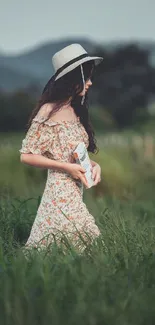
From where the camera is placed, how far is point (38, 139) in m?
4.38

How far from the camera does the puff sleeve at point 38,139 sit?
4367 millimetres

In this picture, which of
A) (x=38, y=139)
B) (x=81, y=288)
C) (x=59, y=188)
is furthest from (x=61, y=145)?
(x=81, y=288)

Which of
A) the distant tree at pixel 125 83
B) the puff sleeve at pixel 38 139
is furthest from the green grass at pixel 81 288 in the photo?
the distant tree at pixel 125 83

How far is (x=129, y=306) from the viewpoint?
3.09m

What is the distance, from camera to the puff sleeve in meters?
4.37

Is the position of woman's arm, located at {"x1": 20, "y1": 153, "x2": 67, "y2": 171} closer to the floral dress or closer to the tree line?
the floral dress

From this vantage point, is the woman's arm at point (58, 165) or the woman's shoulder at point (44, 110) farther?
the woman's shoulder at point (44, 110)

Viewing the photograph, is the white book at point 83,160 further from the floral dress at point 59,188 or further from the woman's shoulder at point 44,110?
the woman's shoulder at point 44,110

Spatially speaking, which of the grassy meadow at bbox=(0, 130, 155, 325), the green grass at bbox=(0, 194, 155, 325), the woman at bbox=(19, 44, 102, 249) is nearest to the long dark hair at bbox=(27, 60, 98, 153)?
the woman at bbox=(19, 44, 102, 249)

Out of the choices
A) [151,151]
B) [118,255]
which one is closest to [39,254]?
[118,255]

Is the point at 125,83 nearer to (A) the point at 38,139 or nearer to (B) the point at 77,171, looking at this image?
(A) the point at 38,139

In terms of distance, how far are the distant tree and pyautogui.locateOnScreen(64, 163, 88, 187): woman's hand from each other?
20806 mm

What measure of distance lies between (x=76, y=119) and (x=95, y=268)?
4.05ft

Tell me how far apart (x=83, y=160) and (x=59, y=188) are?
0.23m
